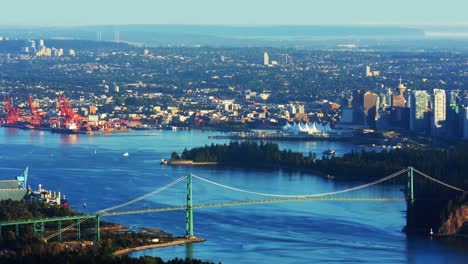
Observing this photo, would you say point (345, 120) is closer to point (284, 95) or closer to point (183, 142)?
point (183, 142)

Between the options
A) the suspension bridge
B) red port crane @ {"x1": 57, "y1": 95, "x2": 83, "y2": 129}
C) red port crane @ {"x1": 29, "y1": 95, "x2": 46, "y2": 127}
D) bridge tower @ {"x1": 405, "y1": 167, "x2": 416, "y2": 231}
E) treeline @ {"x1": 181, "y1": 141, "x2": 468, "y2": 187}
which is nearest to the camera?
the suspension bridge

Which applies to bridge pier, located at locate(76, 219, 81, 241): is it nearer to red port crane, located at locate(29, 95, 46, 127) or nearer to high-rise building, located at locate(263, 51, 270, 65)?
red port crane, located at locate(29, 95, 46, 127)

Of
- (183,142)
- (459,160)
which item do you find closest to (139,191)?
(459,160)

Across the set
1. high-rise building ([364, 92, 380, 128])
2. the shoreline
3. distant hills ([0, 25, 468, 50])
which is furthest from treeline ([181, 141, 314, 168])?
distant hills ([0, 25, 468, 50])

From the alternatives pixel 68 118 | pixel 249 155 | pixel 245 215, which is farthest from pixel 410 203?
pixel 68 118

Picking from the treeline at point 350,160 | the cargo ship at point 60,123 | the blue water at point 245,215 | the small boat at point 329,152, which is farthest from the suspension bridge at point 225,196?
the cargo ship at point 60,123

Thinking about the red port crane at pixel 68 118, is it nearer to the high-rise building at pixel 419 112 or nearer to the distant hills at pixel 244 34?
the high-rise building at pixel 419 112
